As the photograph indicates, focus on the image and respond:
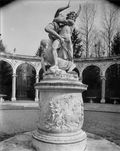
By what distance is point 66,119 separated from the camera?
3781mm

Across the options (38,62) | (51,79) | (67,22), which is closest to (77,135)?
(51,79)

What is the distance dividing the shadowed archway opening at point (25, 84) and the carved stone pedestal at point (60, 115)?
17426mm

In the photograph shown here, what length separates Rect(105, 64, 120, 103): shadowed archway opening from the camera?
18170 millimetres

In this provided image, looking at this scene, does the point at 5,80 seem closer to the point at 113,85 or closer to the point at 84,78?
the point at 84,78

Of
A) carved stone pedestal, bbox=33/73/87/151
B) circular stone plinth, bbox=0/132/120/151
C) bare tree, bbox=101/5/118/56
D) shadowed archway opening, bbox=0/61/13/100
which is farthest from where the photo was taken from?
shadowed archway opening, bbox=0/61/13/100

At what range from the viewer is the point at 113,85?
63.4 feet

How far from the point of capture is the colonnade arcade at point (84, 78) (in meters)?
18.0

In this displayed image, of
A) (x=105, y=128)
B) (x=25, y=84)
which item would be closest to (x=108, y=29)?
(x=25, y=84)

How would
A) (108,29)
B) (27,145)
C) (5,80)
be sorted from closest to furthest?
(27,145)
(5,80)
(108,29)

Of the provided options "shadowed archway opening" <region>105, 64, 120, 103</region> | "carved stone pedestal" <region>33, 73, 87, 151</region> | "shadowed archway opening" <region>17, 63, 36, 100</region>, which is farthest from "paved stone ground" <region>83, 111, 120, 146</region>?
"shadowed archway opening" <region>17, 63, 36, 100</region>

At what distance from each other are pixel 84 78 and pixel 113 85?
3730 millimetres

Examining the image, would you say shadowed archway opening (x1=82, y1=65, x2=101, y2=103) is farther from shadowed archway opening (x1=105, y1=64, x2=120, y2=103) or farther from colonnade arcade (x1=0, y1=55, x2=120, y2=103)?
shadowed archway opening (x1=105, y1=64, x2=120, y2=103)

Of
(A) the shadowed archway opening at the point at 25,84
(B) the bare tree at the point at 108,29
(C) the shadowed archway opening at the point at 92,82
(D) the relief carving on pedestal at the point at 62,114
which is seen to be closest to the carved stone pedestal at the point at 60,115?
(D) the relief carving on pedestal at the point at 62,114

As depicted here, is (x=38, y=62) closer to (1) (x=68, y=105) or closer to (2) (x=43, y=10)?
(2) (x=43, y=10)
